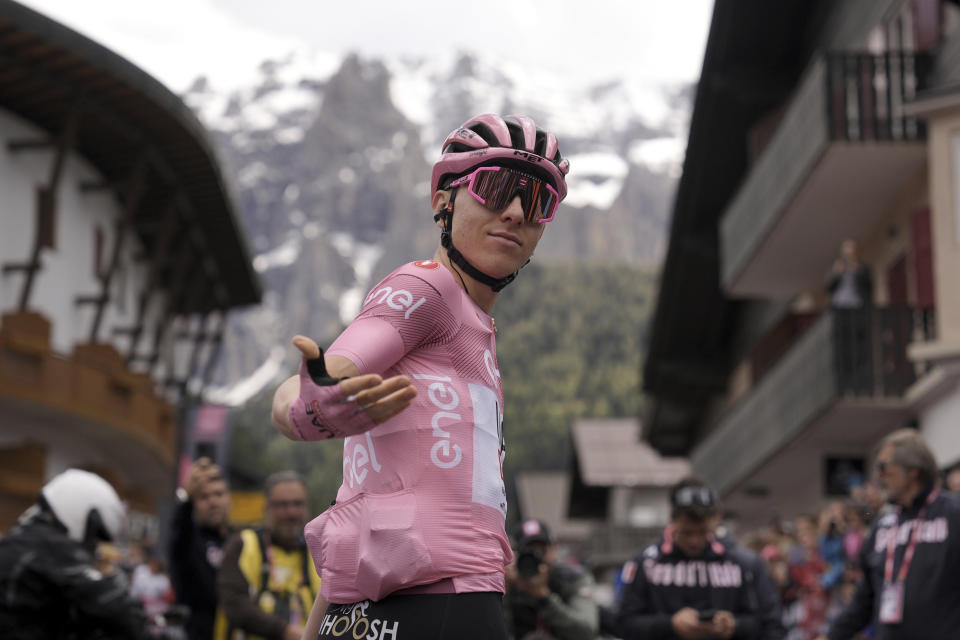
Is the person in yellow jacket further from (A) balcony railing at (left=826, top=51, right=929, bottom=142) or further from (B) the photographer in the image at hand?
(A) balcony railing at (left=826, top=51, right=929, bottom=142)

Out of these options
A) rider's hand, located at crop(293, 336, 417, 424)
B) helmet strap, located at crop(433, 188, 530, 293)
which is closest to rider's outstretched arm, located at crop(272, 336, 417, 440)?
rider's hand, located at crop(293, 336, 417, 424)

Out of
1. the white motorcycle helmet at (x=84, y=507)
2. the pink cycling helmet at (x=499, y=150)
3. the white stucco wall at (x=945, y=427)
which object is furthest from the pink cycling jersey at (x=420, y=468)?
the white stucco wall at (x=945, y=427)

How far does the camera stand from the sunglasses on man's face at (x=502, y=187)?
3.92 m

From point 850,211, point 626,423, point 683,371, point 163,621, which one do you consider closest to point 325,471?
point 626,423

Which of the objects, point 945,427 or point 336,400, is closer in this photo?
point 336,400

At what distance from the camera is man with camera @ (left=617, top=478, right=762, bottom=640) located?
9.15m

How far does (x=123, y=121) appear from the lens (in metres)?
33.6

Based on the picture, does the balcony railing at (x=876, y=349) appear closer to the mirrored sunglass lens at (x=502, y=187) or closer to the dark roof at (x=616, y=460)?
the mirrored sunglass lens at (x=502, y=187)

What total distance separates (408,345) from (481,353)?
27 centimetres

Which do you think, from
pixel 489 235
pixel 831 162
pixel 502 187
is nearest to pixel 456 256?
pixel 489 235

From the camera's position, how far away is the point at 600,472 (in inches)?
2692

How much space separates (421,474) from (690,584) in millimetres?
6048

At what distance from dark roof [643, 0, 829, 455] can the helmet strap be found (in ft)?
85.4

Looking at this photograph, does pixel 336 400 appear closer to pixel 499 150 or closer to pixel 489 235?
pixel 489 235
